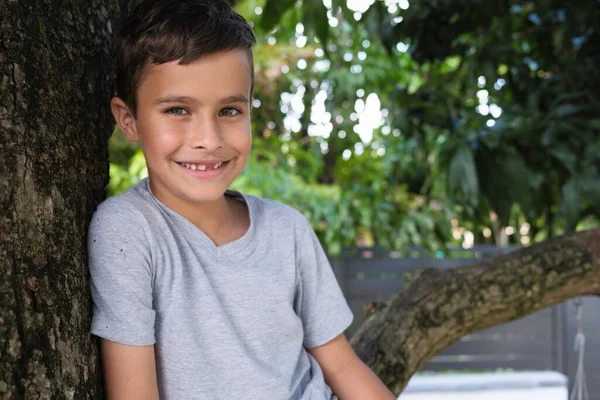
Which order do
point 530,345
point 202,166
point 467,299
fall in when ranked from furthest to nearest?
→ 1. point 530,345
2. point 467,299
3. point 202,166

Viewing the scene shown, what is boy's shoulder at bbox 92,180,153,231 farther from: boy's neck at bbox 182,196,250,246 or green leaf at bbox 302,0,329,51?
green leaf at bbox 302,0,329,51

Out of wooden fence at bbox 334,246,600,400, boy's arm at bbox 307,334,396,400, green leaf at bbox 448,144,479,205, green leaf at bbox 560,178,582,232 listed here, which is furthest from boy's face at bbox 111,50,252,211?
wooden fence at bbox 334,246,600,400

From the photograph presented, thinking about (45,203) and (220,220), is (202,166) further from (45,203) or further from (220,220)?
(45,203)

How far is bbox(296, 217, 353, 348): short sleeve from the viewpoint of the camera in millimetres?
1135

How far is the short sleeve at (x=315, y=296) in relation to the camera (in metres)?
1.13

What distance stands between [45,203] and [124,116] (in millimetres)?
273

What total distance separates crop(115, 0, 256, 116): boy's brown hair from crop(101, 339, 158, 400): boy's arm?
34 cm

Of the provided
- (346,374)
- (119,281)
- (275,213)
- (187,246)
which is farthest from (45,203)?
(346,374)

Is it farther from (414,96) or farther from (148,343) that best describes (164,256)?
(414,96)

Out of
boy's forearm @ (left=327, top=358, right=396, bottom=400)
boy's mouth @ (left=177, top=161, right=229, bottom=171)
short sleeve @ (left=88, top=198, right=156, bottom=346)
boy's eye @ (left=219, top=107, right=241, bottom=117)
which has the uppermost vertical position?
boy's eye @ (left=219, top=107, right=241, bottom=117)

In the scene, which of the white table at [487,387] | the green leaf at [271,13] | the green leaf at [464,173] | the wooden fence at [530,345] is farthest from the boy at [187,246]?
the wooden fence at [530,345]

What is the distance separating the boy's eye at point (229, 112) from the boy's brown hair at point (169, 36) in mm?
85

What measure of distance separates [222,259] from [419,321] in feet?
1.63

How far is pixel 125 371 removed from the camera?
86 centimetres
